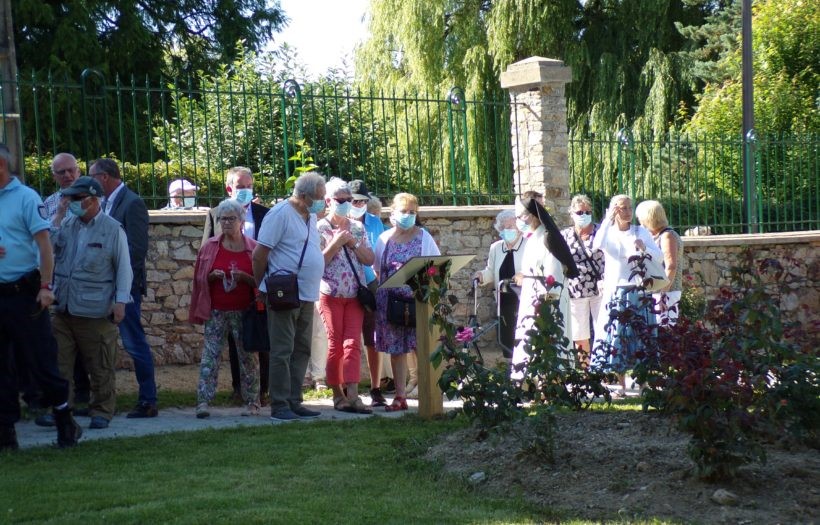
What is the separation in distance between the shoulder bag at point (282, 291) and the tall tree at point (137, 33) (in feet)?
46.8

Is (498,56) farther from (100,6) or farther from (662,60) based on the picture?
(100,6)

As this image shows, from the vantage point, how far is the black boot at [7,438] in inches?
277

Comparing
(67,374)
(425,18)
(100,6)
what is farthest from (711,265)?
(100,6)

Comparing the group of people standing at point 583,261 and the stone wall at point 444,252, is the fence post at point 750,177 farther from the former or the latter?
the group of people standing at point 583,261

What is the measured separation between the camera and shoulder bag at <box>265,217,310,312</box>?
320 inches

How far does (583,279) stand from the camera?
10562 mm

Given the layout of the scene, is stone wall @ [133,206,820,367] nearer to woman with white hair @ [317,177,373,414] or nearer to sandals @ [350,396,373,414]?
woman with white hair @ [317,177,373,414]

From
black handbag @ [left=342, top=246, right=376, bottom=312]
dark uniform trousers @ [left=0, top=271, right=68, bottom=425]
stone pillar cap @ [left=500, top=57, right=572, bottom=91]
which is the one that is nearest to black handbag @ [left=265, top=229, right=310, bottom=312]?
black handbag @ [left=342, top=246, right=376, bottom=312]

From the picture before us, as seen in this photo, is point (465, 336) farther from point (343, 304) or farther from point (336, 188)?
point (336, 188)

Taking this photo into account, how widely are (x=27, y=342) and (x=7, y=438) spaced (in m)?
0.64

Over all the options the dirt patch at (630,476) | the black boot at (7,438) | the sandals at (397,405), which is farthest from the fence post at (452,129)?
the black boot at (7,438)

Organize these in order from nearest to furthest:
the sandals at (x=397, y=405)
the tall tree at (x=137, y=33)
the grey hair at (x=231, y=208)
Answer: the grey hair at (x=231, y=208) < the sandals at (x=397, y=405) < the tall tree at (x=137, y=33)

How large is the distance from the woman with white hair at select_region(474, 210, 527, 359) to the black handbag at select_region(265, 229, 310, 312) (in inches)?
99.0

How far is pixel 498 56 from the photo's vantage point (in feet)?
67.1
